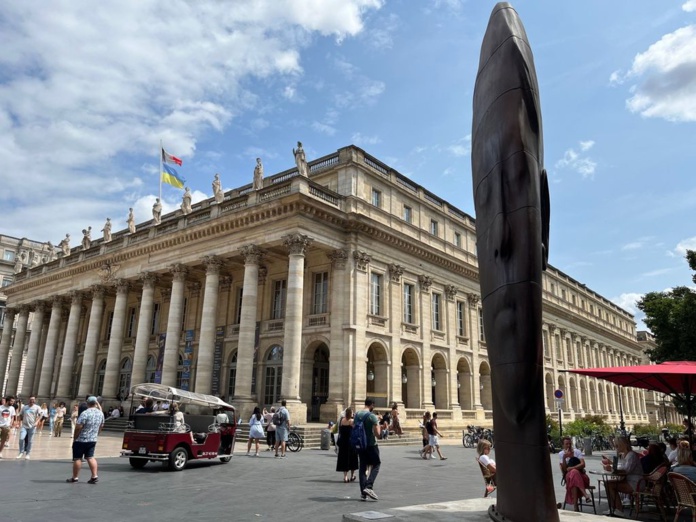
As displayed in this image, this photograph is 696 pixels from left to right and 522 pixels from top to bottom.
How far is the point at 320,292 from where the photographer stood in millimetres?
28297

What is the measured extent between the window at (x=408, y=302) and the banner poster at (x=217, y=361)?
448 inches

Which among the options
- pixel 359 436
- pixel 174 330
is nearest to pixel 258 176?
pixel 174 330

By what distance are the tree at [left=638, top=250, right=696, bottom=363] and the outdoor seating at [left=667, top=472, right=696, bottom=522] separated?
24.8m

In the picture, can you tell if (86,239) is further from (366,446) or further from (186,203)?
(366,446)

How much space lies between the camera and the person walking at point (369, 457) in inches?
371

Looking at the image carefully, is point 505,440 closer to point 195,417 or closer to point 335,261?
point 195,417

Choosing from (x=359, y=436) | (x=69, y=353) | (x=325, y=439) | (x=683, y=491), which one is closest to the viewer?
(x=683, y=491)

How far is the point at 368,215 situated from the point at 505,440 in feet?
77.0

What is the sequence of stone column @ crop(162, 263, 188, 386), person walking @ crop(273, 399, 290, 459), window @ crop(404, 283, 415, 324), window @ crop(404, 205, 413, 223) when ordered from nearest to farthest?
person walking @ crop(273, 399, 290, 459) → stone column @ crop(162, 263, 188, 386) → window @ crop(404, 283, 415, 324) → window @ crop(404, 205, 413, 223)

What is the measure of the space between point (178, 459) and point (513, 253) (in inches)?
458

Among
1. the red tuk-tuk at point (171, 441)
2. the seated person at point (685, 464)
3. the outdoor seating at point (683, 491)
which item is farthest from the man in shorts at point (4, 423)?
the seated person at point (685, 464)

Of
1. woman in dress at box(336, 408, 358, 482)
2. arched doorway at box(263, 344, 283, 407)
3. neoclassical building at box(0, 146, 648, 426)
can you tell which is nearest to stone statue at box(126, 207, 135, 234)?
neoclassical building at box(0, 146, 648, 426)

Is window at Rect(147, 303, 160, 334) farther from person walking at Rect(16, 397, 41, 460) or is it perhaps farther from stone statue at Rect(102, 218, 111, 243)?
person walking at Rect(16, 397, 41, 460)

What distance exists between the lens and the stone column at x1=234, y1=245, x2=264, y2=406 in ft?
80.1
